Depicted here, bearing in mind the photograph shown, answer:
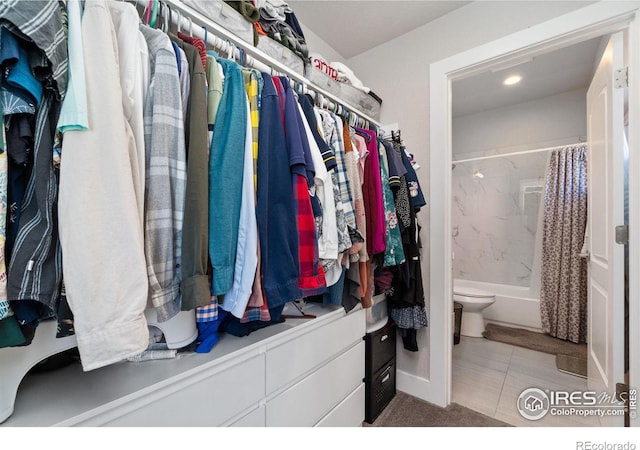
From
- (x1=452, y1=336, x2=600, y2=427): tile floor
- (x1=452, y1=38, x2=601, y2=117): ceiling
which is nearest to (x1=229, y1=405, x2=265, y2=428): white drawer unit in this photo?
(x1=452, y1=336, x2=600, y2=427): tile floor

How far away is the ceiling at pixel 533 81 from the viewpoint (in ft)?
7.31

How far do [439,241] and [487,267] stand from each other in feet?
6.89

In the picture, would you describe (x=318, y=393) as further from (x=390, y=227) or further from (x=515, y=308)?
(x=515, y=308)

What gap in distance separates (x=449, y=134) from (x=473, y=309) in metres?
1.90

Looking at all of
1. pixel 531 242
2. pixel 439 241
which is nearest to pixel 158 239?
pixel 439 241

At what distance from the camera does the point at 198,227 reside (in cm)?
63

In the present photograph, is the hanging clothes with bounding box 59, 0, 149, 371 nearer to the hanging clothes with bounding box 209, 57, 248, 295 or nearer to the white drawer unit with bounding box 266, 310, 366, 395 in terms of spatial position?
the hanging clothes with bounding box 209, 57, 248, 295

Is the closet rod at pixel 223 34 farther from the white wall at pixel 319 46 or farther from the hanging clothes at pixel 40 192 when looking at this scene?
the white wall at pixel 319 46

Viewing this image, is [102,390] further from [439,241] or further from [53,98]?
[439,241]

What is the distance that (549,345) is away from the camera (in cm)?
251

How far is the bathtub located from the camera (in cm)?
288

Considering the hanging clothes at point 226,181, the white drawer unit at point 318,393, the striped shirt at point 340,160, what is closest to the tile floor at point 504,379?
the white drawer unit at point 318,393

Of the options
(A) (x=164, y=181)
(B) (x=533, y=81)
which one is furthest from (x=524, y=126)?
(A) (x=164, y=181)
